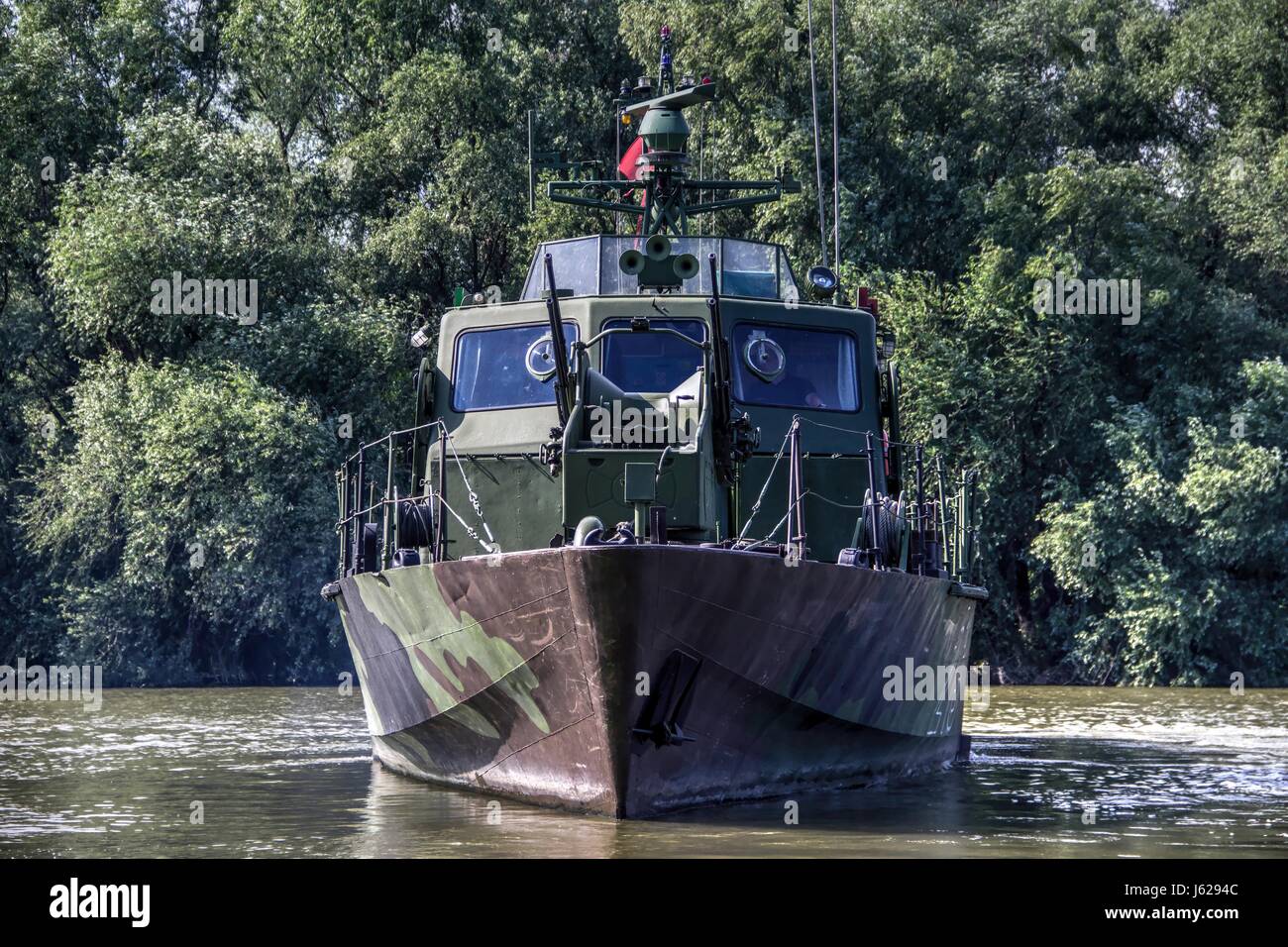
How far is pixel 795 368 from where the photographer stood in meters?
13.3

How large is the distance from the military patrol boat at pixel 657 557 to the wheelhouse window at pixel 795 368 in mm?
18

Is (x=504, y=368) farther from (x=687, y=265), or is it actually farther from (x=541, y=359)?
(x=687, y=265)

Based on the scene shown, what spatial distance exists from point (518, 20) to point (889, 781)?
22.2 metres

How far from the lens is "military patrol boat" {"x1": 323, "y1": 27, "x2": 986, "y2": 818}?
10.1 metres

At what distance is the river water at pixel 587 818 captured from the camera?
980cm

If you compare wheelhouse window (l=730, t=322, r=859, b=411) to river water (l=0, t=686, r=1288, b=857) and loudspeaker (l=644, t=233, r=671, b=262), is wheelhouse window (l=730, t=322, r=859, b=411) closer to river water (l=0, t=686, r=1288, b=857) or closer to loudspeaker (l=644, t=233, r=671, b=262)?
loudspeaker (l=644, t=233, r=671, b=262)

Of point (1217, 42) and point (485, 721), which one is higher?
point (1217, 42)

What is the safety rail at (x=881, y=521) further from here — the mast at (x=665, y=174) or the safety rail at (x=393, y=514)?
the mast at (x=665, y=174)

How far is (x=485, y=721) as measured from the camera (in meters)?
11.2

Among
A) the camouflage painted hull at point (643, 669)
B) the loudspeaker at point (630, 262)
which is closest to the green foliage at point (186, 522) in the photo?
the camouflage painted hull at point (643, 669)

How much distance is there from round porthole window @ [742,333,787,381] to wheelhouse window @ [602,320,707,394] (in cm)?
42

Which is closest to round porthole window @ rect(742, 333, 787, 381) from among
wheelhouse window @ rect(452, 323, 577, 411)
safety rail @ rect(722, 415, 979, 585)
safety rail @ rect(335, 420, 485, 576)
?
safety rail @ rect(722, 415, 979, 585)
